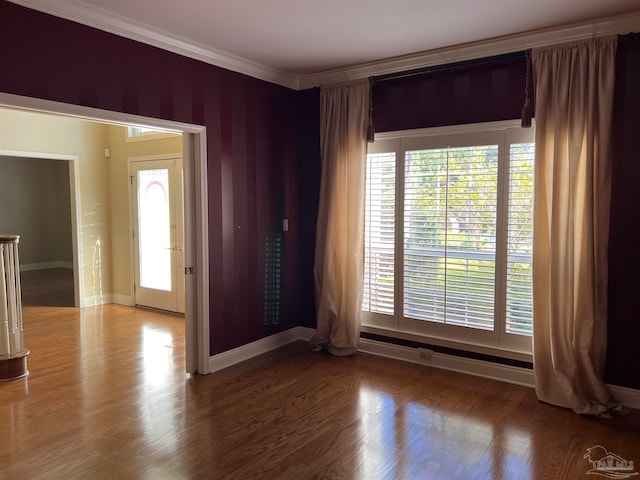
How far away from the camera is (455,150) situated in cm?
407

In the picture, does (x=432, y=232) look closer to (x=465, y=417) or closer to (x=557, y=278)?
(x=557, y=278)

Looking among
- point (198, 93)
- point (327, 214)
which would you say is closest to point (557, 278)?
point (327, 214)

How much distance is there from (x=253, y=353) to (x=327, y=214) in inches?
61.1

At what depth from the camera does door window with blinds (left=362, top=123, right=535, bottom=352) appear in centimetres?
382

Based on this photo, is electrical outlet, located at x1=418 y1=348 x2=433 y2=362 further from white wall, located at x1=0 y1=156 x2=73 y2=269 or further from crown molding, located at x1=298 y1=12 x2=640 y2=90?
white wall, located at x1=0 y1=156 x2=73 y2=269

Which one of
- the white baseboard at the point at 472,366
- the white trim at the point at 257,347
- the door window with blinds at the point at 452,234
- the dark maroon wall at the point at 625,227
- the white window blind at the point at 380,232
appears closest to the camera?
the dark maroon wall at the point at 625,227

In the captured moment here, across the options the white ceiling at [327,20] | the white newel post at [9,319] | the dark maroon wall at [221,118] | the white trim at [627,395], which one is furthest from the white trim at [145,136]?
the white trim at [627,395]

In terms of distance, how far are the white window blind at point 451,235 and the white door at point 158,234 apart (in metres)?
3.25

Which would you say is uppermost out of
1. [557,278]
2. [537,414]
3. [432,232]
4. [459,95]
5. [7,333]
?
[459,95]

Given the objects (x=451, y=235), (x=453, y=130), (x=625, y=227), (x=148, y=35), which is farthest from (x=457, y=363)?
(x=148, y=35)

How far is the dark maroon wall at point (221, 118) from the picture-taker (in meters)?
2.97

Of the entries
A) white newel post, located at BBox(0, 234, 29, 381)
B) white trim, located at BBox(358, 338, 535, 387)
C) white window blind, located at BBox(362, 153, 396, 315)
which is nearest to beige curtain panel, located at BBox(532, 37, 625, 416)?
white trim, located at BBox(358, 338, 535, 387)

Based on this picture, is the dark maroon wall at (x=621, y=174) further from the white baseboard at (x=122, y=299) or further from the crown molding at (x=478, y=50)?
the white baseboard at (x=122, y=299)

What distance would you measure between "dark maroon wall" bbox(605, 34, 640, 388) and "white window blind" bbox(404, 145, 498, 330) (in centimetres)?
85
